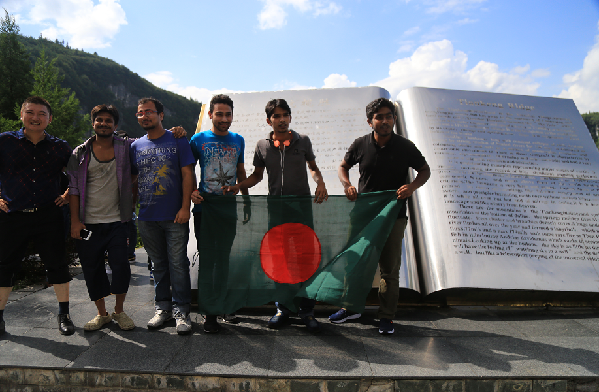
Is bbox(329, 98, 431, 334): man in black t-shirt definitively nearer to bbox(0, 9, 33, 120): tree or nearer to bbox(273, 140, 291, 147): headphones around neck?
bbox(273, 140, 291, 147): headphones around neck

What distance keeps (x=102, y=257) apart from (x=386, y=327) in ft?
8.21

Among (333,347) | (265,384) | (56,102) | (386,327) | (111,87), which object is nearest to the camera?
(265,384)

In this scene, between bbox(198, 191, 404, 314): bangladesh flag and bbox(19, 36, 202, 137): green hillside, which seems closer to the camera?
bbox(198, 191, 404, 314): bangladesh flag

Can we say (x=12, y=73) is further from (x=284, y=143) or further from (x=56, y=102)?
(x=284, y=143)

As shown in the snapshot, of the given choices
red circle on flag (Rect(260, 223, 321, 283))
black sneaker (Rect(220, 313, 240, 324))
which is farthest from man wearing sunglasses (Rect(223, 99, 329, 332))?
black sneaker (Rect(220, 313, 240, 324))

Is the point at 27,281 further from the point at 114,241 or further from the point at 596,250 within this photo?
the point at 596,250

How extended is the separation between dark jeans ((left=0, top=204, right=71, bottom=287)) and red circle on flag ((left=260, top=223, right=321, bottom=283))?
1.76 metres

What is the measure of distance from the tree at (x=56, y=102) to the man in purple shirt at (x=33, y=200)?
22017mm

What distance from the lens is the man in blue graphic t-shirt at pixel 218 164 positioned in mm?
2885

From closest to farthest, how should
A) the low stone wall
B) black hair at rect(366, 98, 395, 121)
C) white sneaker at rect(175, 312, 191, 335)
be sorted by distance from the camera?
1. the low stone wall
2. white sneaker at rect(175, 312, 191, 335)
3. black hair at rect(366, 98, 395, 121)

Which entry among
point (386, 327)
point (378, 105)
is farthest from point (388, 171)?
point (386, 327)

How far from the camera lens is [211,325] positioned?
2.82 meters

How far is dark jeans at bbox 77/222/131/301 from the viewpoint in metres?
2.87

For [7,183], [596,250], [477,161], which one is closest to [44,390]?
[7,183]
